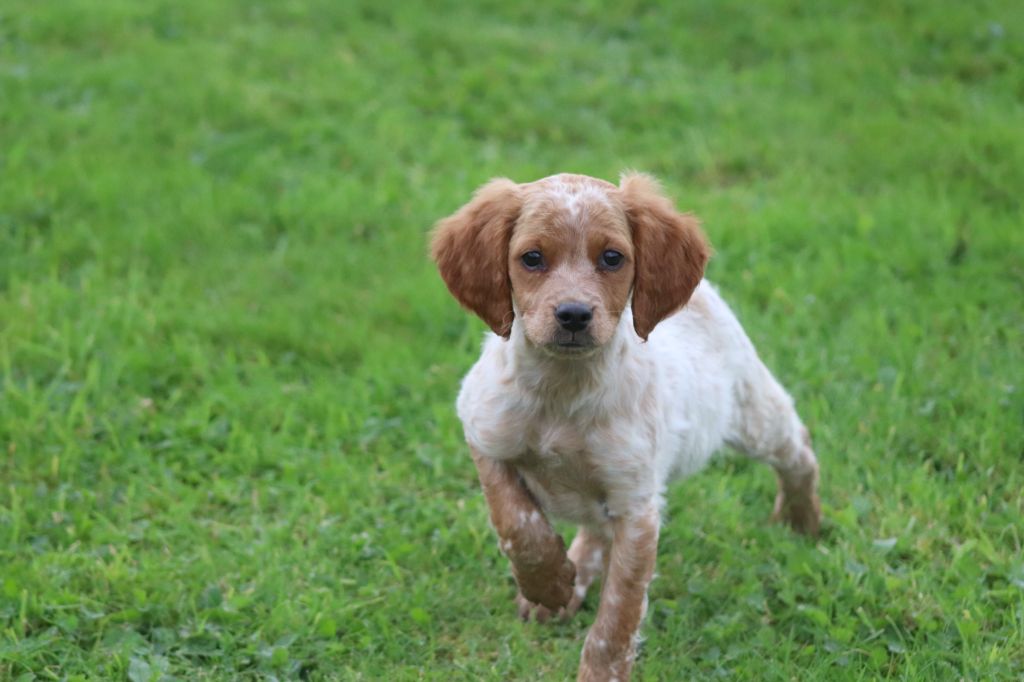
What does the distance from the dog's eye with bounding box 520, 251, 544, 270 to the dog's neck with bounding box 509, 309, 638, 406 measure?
23 centimetres

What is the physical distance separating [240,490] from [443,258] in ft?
5.84

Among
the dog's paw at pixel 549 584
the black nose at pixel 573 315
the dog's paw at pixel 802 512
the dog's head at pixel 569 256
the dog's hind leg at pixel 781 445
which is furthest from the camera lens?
the dog's paw at pixel 802 512

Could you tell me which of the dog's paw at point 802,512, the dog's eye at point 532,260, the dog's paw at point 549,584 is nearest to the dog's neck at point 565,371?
the dog's eye at point 532,260

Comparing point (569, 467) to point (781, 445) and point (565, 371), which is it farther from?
point (781, 445)

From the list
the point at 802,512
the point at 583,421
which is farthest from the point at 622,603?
the point at 802,512

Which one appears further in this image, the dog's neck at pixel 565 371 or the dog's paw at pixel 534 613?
the dog's paw at pixel 534 613

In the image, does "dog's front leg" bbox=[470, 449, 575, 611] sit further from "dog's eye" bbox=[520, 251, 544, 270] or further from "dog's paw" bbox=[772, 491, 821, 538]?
"dog's paw" bbox=[772, 491, 821, 538]

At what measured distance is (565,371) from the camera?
412 cm

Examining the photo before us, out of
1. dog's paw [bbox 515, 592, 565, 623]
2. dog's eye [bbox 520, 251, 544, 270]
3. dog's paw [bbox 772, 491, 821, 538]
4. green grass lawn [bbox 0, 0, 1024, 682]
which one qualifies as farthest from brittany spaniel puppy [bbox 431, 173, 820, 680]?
dog's paw [bbox 772, 491, 821, 538]

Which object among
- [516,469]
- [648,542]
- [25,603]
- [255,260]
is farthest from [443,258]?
[255,260]

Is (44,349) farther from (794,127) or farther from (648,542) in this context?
(794,127)

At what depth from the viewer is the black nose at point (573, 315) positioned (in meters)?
3.79

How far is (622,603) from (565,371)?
75cm

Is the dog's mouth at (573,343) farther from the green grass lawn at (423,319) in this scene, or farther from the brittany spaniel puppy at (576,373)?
the green grass lawn at (423,319)
